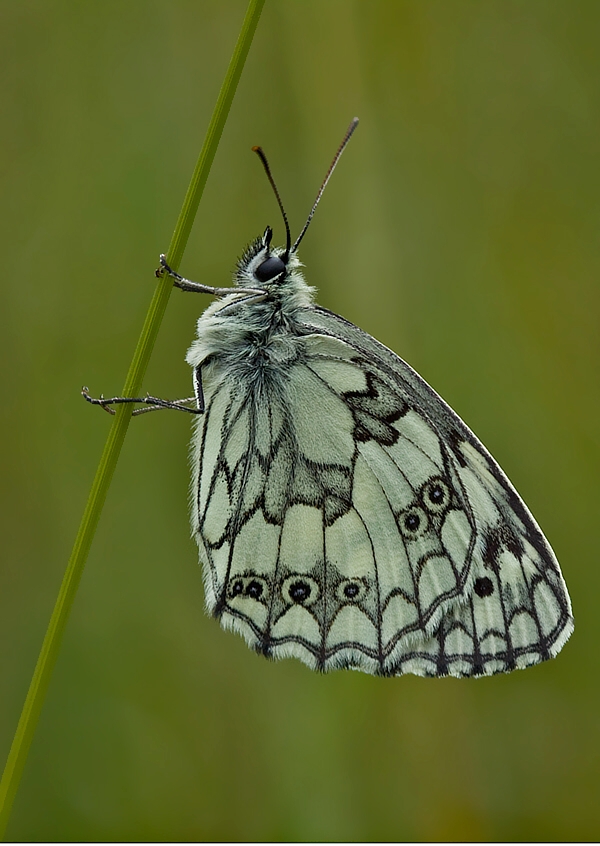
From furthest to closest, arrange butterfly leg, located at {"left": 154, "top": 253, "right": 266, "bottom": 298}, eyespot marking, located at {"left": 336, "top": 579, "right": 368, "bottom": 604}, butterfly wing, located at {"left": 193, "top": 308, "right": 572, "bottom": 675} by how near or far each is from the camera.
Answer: eyespot marking, located at {"left": 336, "top": 579, "right": 368, "bottom": 604} → butterfly wing, located at {"left": 193, "top": 308, "right": 572, "bottom": 675} → butterfly leg, located at {"left": 154, "top": 253, "right": 266, "bottom": 298}

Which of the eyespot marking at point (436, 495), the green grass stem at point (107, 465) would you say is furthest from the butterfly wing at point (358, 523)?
the green grass stem at point (107, 465)

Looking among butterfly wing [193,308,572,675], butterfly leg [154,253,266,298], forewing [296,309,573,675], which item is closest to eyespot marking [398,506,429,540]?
butterfly wing [193,308,572,675]

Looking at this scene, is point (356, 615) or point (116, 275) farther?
point (116, 275)

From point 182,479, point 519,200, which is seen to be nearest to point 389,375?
point 182,479

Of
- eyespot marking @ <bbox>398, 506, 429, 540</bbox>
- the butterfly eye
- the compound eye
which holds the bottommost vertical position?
the butterfly eye

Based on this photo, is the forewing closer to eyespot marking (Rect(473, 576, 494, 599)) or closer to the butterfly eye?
eyespot marking (Rect(473, 576, 494, 599))

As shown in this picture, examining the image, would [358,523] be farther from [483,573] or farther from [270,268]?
[270,268]

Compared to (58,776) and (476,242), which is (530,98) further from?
(58,776)

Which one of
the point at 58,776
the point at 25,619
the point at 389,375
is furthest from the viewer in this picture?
the point at 25,619
